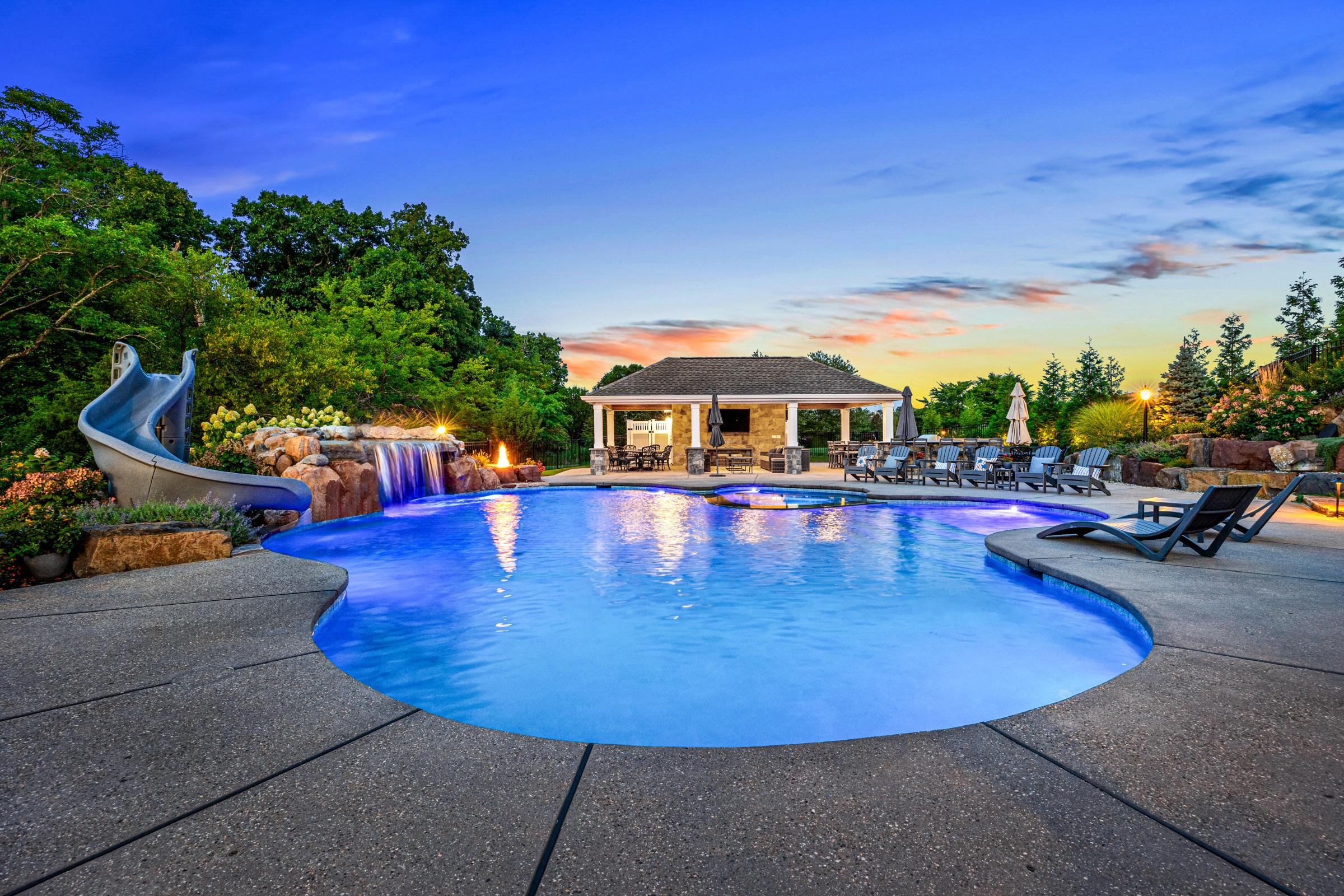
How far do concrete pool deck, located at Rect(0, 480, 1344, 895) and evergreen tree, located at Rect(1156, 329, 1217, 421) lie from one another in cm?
1806

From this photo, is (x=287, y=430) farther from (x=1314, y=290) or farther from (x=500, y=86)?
(x=1314, y=290)

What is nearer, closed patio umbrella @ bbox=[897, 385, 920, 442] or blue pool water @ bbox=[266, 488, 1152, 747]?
blue pool water @ bbox=[266, 488, 1152, 747]

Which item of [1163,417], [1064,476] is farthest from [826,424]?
[1064,476]

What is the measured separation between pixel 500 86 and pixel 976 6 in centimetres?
1176

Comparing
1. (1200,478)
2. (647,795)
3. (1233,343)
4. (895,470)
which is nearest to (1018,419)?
(895,470)

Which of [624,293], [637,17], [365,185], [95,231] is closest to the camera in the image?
[637,17]

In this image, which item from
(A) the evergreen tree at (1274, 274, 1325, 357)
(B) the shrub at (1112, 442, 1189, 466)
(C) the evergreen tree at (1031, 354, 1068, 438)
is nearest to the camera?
(B) the shrub at (1112, 442, 1189, 466)

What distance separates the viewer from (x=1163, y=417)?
16.8 m

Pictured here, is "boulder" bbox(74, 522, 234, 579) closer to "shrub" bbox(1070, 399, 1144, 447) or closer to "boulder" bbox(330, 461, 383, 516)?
"boulder" bbox(330, 461, 383, 516)

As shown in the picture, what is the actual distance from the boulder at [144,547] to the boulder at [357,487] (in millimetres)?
5297

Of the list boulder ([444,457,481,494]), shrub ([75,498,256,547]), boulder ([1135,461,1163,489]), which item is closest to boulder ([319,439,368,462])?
boulder ([444,457,481,494])

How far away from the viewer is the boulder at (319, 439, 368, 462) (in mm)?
11609

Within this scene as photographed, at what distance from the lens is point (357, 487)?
11.7 m

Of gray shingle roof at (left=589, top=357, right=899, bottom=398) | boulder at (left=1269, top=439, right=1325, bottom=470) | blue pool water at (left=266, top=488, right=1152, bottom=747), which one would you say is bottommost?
blue pool water at (left=266, top=488, right=1152, bottom=747)
